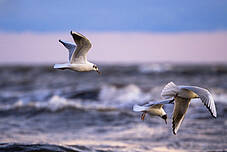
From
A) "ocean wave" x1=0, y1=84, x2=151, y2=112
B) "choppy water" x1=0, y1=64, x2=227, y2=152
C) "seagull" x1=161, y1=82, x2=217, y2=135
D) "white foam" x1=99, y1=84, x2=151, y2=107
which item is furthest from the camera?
"white foam" x1=99, y1=84, x2=151, y2=107

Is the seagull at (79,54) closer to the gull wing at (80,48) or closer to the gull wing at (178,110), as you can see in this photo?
the gull wing at (80,48)

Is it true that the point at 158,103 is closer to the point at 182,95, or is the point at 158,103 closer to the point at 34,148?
the point at 182,95

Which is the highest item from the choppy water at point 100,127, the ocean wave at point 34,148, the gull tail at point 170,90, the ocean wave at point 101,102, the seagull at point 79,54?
the seagull at point 79,54

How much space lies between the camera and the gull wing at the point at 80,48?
5.77 m

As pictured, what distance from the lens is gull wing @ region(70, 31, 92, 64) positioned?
5.77 metres

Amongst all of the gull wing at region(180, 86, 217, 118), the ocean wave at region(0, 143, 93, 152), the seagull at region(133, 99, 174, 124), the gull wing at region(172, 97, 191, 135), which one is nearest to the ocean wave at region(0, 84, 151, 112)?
the ocean wave at region(0, 143, 93, 152)

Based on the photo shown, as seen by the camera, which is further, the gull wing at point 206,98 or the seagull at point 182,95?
the seagull at point 182,95

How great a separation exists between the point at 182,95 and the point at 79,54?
1.65 metres

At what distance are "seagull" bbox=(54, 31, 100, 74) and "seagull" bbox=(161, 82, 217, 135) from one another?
49.4 inches

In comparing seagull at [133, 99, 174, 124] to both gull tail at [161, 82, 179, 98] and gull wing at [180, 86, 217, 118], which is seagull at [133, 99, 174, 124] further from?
gull wing at [180, 86, 217, 118]

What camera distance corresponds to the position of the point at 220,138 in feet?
27.9

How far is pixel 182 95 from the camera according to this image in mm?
5543

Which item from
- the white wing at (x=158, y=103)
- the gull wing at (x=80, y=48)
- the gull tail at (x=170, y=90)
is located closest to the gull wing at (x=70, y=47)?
the gull wing at (x=80, y=48)

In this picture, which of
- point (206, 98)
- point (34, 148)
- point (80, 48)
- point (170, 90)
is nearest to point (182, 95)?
point (170, 90)
